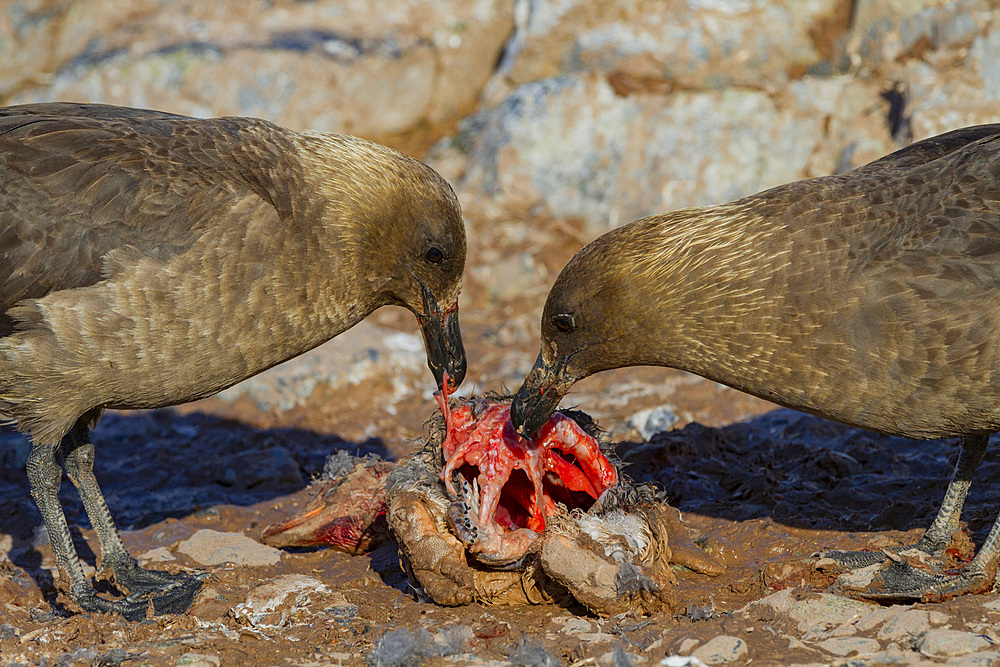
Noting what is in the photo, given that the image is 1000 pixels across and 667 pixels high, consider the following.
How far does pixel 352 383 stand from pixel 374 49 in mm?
5241

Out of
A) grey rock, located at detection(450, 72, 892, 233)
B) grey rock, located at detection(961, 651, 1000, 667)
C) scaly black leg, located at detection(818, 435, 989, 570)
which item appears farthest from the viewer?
grey rock, located at detection(450, 72, 892, 233)

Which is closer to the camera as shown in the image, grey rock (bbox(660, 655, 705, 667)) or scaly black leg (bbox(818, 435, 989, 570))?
grey rock (bbox(660, 655, 705, 667))

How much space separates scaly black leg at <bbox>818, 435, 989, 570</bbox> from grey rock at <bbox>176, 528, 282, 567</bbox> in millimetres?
2810

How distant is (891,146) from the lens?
30.5ft

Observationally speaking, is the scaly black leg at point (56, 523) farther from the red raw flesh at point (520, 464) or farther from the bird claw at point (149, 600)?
the red raw flesh at point (520, 464)

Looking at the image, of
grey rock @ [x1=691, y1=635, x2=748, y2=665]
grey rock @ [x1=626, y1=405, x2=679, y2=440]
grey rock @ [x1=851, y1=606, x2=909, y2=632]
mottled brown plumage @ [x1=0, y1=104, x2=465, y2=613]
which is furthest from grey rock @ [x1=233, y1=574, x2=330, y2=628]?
grey rock @ [x1=626, y1=405, x2=679, y2=440]

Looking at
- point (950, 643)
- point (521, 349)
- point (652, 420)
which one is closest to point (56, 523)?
point (652, 420)

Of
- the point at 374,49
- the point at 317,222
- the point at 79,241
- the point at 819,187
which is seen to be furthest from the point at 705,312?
the point at 374,49

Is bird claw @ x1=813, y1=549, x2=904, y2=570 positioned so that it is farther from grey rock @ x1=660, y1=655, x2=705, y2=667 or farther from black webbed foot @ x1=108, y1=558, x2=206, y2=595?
black webbed foot @ x1=108, y1=558, x2=206, y2=595

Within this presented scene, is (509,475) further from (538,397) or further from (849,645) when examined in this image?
(849,645)

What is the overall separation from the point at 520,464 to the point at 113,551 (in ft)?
7.18

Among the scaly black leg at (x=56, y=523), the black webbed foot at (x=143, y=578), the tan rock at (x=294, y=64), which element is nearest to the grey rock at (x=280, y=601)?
the black webbed foot at (x=143, y=578)

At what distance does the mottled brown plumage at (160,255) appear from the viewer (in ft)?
15.8

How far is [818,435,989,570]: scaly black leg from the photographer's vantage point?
4.87 m
